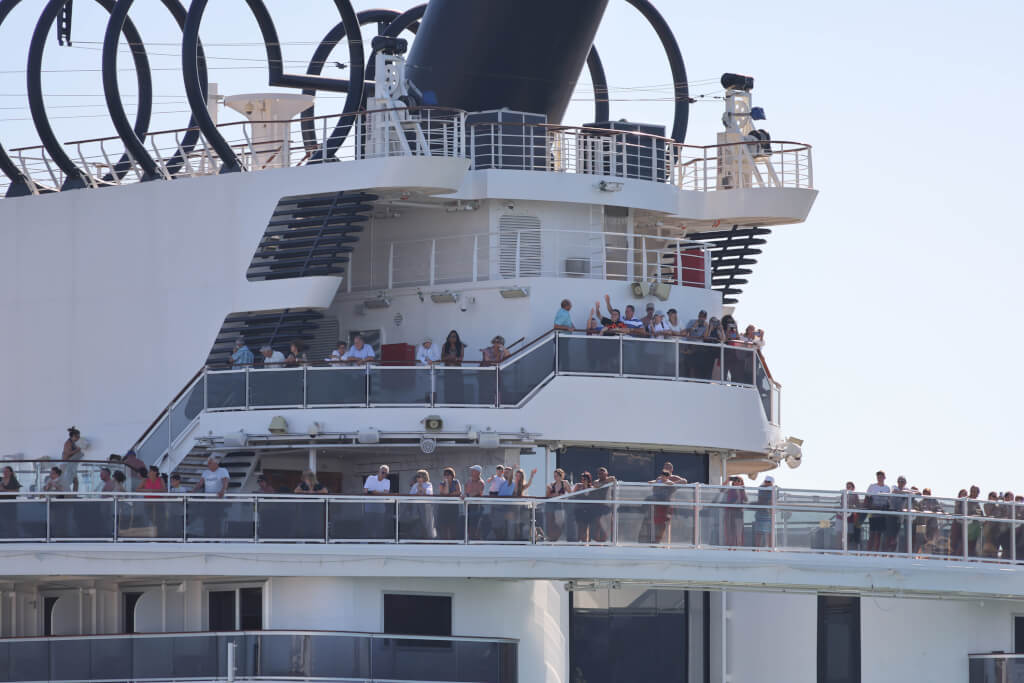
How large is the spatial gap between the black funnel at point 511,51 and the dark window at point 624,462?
27.5 feet

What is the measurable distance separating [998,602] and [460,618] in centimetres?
955

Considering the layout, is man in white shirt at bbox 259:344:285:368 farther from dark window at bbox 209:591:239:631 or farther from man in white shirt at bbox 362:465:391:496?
dark window at bbox 209:591:239:631

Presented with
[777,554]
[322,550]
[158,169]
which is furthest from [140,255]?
[777,554]

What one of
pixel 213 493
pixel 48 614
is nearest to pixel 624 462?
pixel 213 493

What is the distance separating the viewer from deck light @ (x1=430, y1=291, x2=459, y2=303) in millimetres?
44156

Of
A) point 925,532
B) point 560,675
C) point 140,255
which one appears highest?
point 140,255

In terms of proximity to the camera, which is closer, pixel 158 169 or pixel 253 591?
pixel 253 591

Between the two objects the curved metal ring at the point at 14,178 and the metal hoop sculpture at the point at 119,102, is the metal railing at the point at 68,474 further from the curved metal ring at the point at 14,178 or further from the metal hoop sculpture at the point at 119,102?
the curved metal ring at the point at 14,178

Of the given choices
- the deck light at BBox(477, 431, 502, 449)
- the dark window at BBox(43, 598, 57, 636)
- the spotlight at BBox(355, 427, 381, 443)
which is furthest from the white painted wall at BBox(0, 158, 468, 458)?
the deck light at BBox(477, 431, 502, 449)

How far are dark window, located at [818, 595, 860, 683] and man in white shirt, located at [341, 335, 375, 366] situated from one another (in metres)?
9.11

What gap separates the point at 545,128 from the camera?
45062 mm

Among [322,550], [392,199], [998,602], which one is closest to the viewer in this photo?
[322,550]

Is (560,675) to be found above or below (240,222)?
below

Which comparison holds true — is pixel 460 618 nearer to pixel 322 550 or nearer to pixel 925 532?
pixel 322 550
